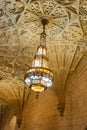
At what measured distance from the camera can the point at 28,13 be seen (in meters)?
7.05

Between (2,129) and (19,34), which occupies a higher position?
(19,34)

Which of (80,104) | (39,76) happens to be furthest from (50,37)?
(80,104)

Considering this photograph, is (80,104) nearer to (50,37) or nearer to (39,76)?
(50,37)

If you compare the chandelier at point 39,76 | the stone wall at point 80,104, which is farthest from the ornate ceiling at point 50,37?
the chandelier at point 39,76

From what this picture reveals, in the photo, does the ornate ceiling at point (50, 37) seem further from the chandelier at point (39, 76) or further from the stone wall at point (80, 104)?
the chandelier at point (39, 76)

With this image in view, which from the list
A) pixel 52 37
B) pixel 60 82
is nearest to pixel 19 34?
pixel 52 37

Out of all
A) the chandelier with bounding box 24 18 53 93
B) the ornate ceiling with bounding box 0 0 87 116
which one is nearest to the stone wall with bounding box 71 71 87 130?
the ornate ceiling with bounding box 0 0 87 116

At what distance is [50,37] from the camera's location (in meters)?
8.21

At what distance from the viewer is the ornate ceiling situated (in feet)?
22.2

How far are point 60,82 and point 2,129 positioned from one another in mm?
9405

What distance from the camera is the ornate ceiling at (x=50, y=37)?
6.76 m

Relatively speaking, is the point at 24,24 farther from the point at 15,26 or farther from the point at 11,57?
the point at 11,57

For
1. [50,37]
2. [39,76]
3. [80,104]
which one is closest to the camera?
[39,76]

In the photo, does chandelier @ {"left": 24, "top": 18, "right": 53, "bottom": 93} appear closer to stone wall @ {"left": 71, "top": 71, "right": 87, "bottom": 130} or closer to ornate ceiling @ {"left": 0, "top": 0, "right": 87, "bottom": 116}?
ornate ceiling @ {"left": 0, "top": 0, "right": 87, "bottom": 116}
